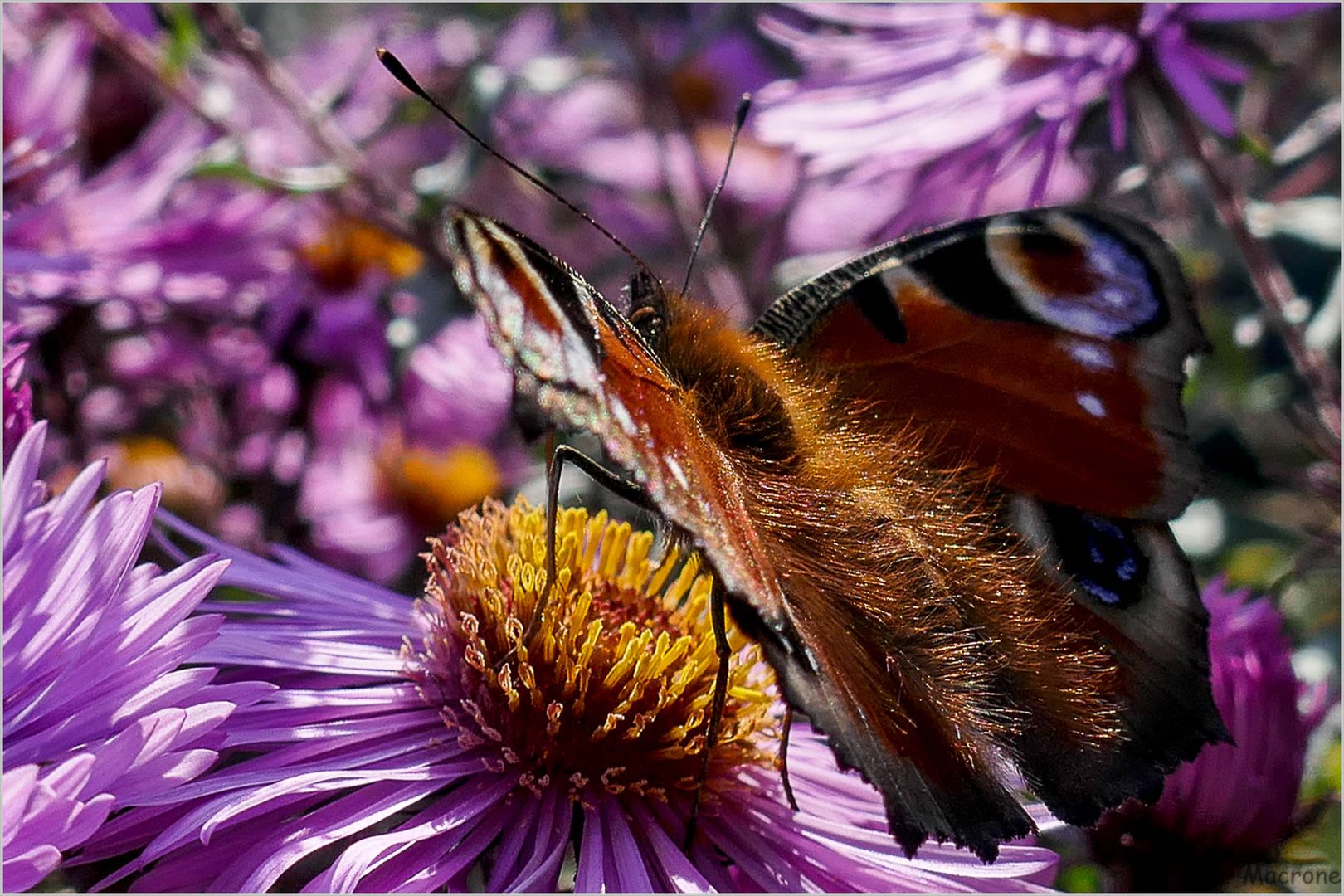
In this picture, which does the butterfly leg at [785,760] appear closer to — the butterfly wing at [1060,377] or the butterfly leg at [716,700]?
the butterfly leg at [716,700]

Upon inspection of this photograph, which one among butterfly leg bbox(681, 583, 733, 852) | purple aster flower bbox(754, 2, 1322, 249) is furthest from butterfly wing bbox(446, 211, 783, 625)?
purple aster flower bbox(754, 2, 1322, 249)

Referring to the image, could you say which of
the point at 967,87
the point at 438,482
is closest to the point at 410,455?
the point at 438,482

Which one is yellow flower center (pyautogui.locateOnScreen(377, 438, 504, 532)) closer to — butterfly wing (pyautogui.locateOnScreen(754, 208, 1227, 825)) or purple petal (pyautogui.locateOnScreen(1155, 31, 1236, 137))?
butterfly wing (pyautogui.locateOnScreen(754, 208, 1227, 825))

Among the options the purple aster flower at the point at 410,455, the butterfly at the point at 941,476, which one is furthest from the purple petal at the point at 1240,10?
the purple aster flower at the point at 410,455

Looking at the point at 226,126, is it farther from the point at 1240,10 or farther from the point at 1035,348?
the point at 1240,10

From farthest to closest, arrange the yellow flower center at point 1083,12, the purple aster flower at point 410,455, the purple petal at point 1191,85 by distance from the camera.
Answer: the purple aster flower at point 410,455, the yellow flower center at point 1083,12, the purple petal at point 1191,85

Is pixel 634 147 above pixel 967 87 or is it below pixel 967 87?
above
